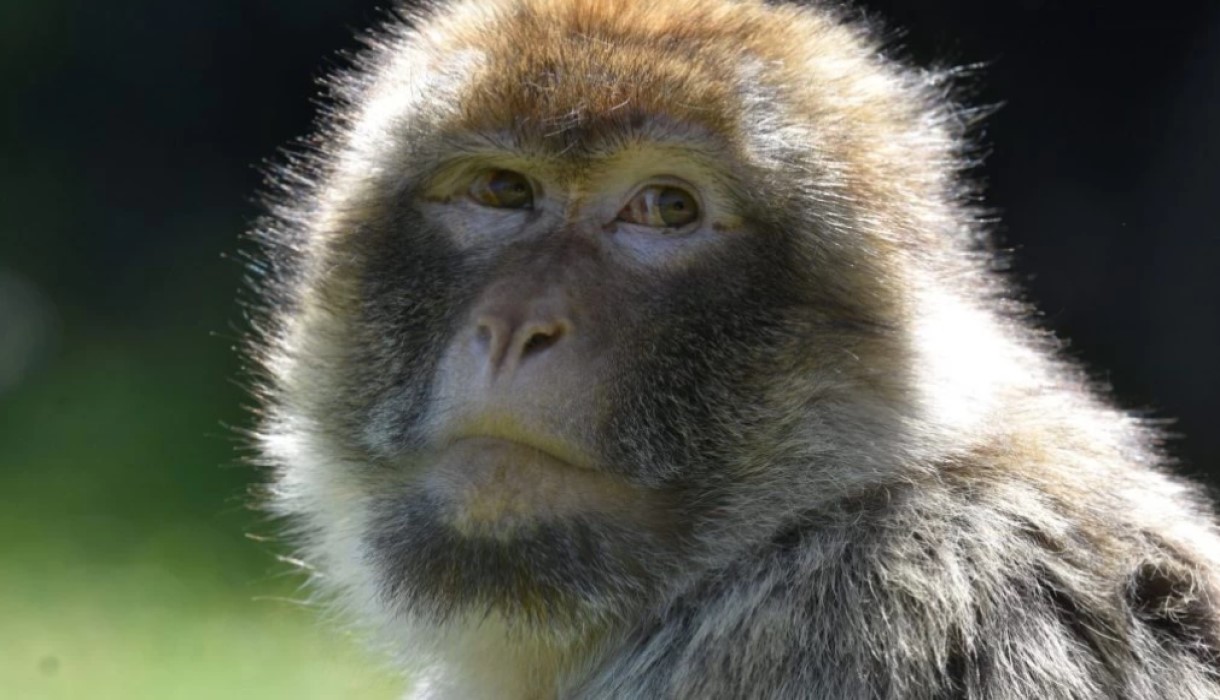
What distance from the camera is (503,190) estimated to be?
3414mm

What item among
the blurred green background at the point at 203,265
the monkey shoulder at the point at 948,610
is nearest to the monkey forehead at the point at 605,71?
the monkey shoulder at the point at 948,610

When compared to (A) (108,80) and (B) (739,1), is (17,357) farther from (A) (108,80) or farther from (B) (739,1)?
(B) (739,1)

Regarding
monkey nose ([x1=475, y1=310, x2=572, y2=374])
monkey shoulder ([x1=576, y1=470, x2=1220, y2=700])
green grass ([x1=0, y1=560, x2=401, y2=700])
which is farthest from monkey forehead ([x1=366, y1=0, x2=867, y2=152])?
green grass ([x1=0, y1=560, x2=401, y2=700])

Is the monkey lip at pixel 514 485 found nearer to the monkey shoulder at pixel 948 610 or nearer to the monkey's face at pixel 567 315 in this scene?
the monkey's face at pixel 567 315

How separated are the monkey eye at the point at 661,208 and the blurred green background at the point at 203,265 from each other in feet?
5.84

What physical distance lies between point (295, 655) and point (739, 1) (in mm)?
3536

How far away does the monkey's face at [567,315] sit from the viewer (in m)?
3.01

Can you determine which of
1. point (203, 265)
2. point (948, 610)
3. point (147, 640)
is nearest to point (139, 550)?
point (147, 640)

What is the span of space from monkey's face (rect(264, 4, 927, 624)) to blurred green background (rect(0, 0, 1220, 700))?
1.34 m

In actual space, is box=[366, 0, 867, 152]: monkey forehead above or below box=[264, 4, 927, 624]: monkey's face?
above

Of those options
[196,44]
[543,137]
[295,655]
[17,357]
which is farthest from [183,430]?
[543,137]

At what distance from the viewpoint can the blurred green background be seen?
20.7 ft

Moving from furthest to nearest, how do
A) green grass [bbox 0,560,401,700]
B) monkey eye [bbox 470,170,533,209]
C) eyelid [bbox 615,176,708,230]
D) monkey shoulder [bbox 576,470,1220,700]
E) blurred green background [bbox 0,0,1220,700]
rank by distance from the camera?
blurred green background [bbox 0,0,1220,700], green grass [bbox 0,560,401,700], monkey eye [bbox 470,170,533,209], eyelid [bbox 615,176,708,230], monkey shoulder [bbox 576,470,1220,700]

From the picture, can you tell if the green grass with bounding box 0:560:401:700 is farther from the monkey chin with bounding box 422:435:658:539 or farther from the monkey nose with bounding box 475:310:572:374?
the monkey nose with bounding box 475:310:572:374
